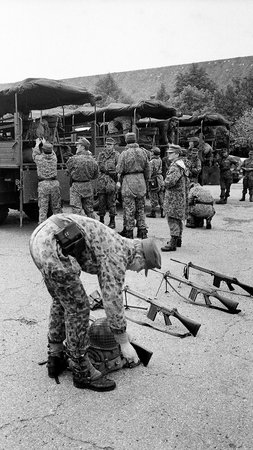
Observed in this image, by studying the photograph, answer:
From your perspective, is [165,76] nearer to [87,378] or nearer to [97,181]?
[97,181]

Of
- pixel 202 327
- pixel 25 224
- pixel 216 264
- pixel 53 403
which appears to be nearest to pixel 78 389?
pixel 53 403

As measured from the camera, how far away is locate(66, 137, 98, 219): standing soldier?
8.34m

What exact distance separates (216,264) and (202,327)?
2.42 meters

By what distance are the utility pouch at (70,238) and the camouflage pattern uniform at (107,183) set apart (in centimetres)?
643

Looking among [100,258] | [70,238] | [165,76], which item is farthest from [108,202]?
[165,76]

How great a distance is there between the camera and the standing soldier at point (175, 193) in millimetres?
7219

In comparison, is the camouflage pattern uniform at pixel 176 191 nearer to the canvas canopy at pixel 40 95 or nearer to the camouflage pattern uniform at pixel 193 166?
the canvas canopy at pixel 40 95

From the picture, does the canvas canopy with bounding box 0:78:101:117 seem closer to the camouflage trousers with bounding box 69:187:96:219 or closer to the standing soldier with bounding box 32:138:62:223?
the standing soldier with bounding box 32:138:62:223

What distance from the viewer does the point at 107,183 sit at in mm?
9328

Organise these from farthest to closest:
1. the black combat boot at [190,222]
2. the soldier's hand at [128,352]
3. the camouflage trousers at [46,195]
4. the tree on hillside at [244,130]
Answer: the tree on hillside at [244,130]
the black combat boot at [190,222]
the camouflage trousers at [46,195]
the soldier's hand at [128,352]

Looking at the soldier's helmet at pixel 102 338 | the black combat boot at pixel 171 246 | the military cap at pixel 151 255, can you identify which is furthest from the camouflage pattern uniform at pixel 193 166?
the military cap at pixel 151 255

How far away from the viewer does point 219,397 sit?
3170 mm

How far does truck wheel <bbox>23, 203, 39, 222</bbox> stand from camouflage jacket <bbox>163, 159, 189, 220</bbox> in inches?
156

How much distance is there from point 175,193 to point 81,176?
6.26ft
